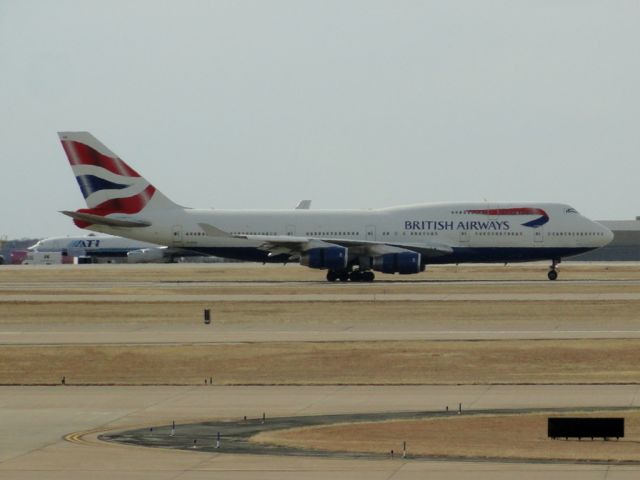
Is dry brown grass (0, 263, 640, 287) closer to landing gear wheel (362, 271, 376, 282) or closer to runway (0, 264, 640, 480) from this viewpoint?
runway (0, 264, 640, 480)

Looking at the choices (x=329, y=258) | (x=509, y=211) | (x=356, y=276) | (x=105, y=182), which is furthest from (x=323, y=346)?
(x=105, y=182)

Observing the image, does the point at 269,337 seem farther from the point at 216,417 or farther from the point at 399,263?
the point at 399,263

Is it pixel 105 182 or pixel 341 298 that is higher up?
pixel 105 182

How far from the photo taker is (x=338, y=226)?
3295 inches

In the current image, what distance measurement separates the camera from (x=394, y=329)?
4372 centimetres

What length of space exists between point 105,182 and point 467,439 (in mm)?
65155

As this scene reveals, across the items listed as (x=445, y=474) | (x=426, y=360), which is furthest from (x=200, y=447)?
(x=426, y=360)

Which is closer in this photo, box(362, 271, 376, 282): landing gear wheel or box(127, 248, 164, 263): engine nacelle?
box(362, 271, 376, 282): landing gear wheel

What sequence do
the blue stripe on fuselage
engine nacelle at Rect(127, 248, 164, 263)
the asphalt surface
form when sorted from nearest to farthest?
the asphalt surface
the blue stripe on fuselage
engine nacelle at Rect(127, 248, 164, 263)

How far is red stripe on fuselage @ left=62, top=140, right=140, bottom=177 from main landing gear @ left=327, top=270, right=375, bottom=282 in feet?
46.2

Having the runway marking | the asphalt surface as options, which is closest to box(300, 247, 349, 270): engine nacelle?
the runway marking

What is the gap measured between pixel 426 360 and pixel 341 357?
231 centimetres

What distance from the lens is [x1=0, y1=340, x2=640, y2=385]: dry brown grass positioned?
3088cm

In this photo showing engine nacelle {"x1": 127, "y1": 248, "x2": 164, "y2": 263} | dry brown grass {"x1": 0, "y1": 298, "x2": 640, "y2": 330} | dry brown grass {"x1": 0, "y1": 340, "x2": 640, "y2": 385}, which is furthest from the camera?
engine nacelle {"x1": 127, "y1": 248, "x2": 164, "y2": 263}
